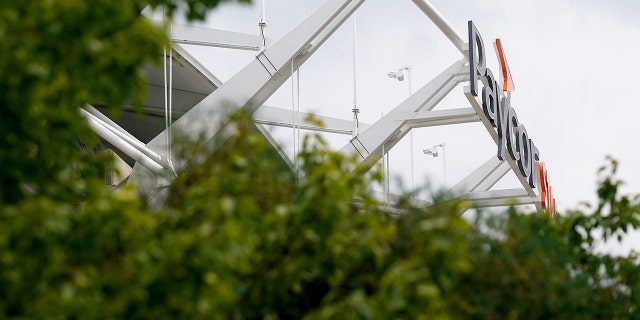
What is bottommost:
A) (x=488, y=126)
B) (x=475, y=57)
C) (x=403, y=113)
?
(x=488, y=126)

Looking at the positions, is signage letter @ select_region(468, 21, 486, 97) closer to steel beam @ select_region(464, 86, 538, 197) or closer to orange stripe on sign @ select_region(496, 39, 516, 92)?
steel beam @ select_region(464, 86, 538, 197)

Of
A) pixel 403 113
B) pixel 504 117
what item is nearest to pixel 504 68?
pixel 504 117

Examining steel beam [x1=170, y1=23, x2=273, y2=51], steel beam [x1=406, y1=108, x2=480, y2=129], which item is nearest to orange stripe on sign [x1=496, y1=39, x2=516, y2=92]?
steel beam [x1=406, y1=108, x2=480, y2=129]

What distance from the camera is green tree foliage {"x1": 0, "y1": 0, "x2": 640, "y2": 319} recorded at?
5352 mm

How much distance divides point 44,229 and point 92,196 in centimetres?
62

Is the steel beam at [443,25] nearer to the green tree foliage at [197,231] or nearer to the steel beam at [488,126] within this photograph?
the steel beam at [488,126]

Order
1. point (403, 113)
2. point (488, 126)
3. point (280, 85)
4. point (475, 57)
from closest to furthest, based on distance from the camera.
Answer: point (280, 85) → point (475, 57) → point (488, 126) → point (403, 113)

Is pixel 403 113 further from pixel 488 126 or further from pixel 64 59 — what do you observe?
pixel 64 59

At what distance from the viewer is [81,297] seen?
17.0ft

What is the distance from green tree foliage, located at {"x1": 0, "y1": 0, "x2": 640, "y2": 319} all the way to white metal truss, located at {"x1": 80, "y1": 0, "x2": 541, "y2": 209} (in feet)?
27.6

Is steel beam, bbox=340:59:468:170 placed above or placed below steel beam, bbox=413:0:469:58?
Result: below

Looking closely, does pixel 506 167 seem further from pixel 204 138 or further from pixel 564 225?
pixel 204 138

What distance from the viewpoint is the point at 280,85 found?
22578 millimetres

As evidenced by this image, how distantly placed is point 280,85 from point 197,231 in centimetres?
1723
